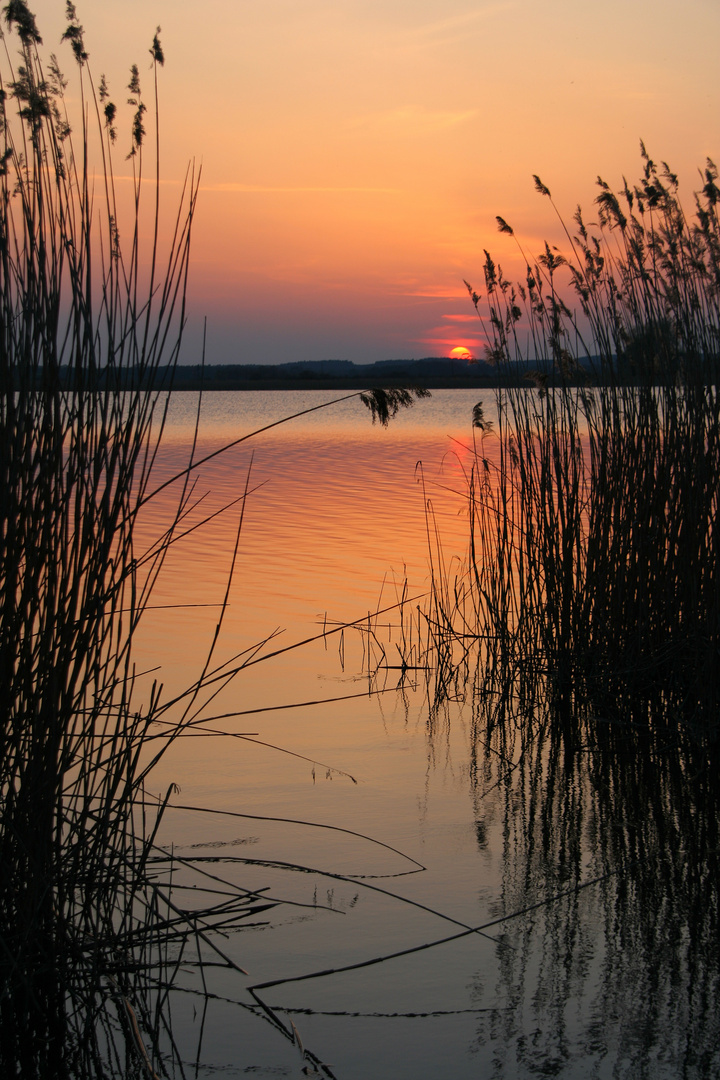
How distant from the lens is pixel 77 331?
6.38 feet

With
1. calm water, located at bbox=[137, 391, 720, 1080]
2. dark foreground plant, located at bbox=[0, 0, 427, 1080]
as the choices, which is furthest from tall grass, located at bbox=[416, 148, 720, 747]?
dark foreground plant, located at bbox=[0, 0, 427, 1080]

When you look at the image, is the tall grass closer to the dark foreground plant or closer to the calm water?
the calm water

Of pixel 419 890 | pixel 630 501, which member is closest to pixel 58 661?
pixel 419 890

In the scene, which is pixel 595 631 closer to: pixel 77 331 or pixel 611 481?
pixel 611 481

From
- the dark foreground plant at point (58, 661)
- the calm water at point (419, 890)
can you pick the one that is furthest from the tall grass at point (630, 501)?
the dark foreground plant at point (58, 661)

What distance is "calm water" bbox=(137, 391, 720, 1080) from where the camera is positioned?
1.89 m

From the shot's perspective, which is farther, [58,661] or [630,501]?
[630,501]

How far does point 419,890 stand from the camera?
2.53 meters

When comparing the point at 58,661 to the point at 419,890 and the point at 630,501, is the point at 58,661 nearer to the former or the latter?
the point at 419,890

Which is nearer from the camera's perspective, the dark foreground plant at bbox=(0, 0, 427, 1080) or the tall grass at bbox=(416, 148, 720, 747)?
the dark foreground plant at bbox=(0, 0, 427, 1080)

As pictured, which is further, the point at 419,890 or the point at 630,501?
the point at 630,501

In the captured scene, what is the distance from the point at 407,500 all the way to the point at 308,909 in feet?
31.8

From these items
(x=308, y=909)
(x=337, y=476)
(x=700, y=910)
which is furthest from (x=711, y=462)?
(x=337, y=476)

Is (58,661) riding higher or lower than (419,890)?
higher
